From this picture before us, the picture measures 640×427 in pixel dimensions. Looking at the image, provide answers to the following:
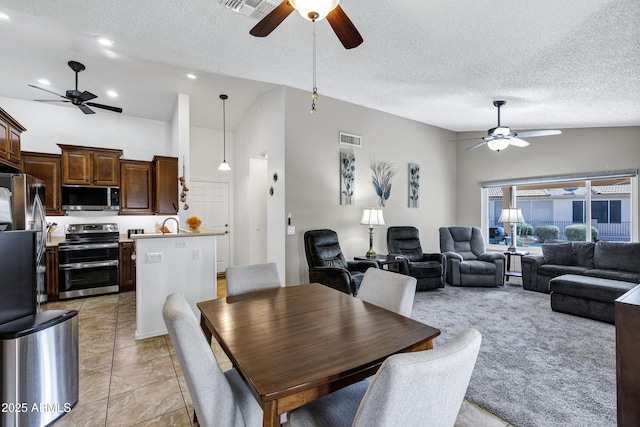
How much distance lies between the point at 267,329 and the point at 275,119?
3.45 m

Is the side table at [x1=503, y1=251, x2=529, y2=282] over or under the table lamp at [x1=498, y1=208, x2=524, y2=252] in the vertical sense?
under

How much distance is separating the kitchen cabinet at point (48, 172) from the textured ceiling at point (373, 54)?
1.00m

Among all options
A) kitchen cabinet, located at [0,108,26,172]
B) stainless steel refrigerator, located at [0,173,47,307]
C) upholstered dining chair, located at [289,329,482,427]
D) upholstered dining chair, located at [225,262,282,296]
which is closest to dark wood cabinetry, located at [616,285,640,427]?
upholstered dining chair, located at [289,329,482,427]

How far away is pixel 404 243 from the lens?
510 centimetres

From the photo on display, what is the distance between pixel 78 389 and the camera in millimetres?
2084

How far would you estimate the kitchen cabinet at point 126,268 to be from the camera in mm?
4770

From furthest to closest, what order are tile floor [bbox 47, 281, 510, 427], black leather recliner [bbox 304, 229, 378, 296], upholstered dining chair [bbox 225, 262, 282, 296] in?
black leather recliner [bbox 304, 229, 378, 296]
upholstered dining chair [bbox 225, 262, 282, 296]
tile floor [bbox 47, 281, 510, 427]

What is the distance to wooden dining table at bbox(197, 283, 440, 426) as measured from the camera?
98 centimetres

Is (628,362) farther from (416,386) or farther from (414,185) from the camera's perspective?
(414,185)

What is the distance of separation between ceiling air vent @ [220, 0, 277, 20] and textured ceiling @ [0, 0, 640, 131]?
0.42ft

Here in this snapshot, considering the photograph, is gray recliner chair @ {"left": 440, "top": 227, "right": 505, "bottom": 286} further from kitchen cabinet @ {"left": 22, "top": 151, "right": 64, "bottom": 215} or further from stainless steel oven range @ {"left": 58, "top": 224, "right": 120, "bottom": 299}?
kitchen cabinet @ {"left": 22, "top": 151, "right": 64, "bottom": 215}

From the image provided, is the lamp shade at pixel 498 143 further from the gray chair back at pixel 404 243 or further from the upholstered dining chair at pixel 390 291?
the upholstered dining chair at pixel 390 291

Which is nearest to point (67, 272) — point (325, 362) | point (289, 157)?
point (289, 157)

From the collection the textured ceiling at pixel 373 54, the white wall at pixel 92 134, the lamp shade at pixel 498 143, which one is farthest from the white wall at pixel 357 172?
the white wall at pixel 92 134
